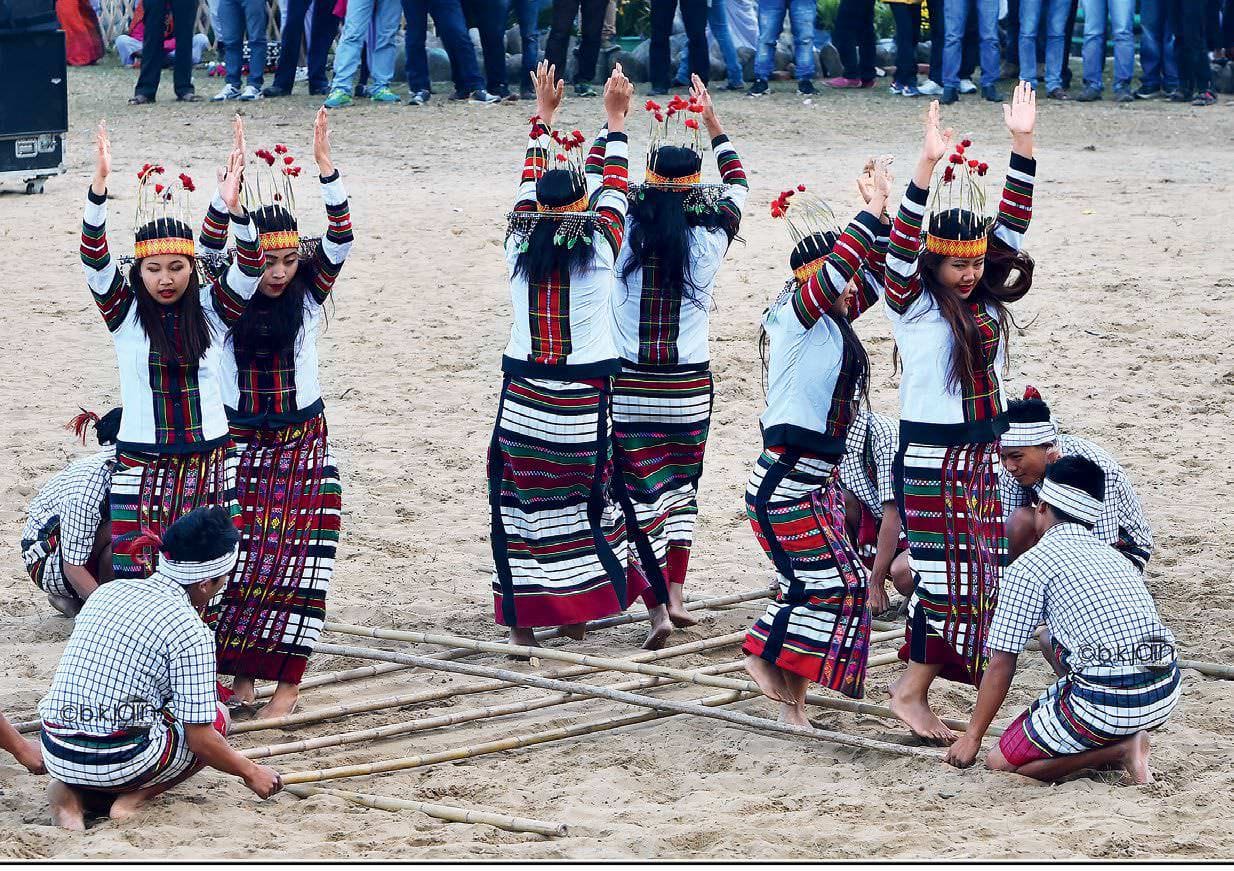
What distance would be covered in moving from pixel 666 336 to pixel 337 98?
347 inches

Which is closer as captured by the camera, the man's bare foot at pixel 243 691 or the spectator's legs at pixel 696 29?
the man's bare foot at pixel 243 691

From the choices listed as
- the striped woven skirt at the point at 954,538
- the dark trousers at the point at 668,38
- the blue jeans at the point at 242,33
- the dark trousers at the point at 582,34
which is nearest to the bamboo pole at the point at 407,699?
the striped woven skirt at the point at 954,538

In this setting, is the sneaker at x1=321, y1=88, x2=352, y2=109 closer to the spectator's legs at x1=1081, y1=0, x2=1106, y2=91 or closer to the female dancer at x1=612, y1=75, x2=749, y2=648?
the spectator's legs at x1=1081, y1=0, x2=1106, y2=91

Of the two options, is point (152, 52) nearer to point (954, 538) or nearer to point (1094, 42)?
point (1094, 42)

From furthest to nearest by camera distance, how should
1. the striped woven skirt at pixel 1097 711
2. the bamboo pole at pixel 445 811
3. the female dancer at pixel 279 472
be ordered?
1. the female dancer at pixel 279 472
2. the striped woven skirt at pixel 1097 711
3. the bamboo pole at pixel 445 811

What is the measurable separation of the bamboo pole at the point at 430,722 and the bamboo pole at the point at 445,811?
0.31 metres

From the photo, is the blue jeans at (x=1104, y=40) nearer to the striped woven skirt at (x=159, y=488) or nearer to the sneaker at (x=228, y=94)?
the sneaker at (x=228, y=94)

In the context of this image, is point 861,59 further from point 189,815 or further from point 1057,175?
point 189,815

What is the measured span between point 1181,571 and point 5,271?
7.07m

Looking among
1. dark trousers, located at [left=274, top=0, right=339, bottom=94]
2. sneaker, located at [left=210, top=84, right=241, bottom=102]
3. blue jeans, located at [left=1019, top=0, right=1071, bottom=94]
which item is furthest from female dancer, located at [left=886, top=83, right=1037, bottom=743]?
sneaker, located at [left=210, top=84, right=241, bottom=102]

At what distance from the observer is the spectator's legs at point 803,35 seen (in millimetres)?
14312

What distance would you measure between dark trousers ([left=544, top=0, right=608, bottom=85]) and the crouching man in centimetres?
966

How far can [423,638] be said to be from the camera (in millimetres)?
5762

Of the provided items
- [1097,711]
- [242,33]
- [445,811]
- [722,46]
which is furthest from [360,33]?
[1097,711]
